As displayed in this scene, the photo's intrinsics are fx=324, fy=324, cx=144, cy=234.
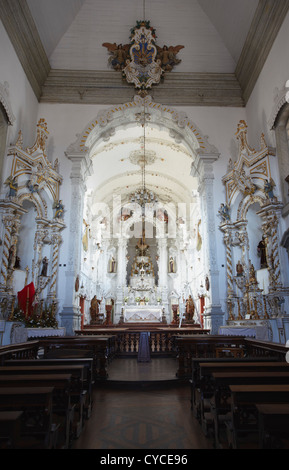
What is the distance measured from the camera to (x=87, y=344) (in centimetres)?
642

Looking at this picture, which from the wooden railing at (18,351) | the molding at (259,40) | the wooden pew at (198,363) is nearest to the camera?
the wooden pew at (198,363)

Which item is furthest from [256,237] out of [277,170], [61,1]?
[61,1]

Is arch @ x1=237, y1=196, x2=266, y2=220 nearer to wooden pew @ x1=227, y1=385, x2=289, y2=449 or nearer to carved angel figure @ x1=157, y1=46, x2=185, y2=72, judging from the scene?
carved angel figure @ x1=157, y1=46, x2=185, y2=72

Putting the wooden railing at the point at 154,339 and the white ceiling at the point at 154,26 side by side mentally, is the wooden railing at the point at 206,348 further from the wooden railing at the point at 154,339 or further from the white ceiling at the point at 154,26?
the white ceiling at the point at 154,26

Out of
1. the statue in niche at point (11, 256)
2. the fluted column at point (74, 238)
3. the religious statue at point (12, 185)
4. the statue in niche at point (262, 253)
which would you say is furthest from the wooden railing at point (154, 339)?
the religious statue at point (12, 185)

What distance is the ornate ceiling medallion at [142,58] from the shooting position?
40.6 feet

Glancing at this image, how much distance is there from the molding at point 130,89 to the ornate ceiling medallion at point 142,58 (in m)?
0.35

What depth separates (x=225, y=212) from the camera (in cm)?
1127

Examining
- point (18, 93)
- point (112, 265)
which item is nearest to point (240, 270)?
point (18, 93)

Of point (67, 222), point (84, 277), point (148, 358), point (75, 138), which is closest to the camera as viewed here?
point (148, 358)

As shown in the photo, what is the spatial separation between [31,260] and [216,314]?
253 inches

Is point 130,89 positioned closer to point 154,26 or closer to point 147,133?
point 154,26

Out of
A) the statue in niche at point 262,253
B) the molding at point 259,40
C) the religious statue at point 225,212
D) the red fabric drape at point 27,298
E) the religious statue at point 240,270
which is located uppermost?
the molding at point 259,40
